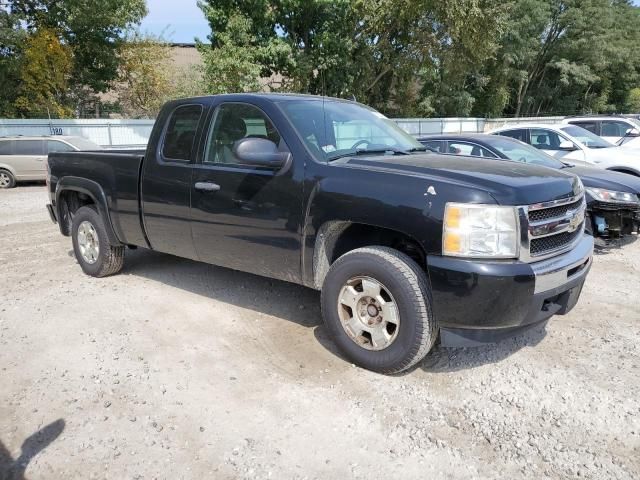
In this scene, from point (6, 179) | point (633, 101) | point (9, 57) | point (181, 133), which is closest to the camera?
point (181, 133)

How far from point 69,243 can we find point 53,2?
72.4ft

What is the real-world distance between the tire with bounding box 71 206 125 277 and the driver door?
1525mm

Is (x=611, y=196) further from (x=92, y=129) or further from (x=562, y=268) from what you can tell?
(x=92, y=129)

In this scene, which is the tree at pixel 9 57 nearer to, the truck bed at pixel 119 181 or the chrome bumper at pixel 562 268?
the truck bed at pixel 119 181

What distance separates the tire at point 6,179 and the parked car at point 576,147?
13.6 meters

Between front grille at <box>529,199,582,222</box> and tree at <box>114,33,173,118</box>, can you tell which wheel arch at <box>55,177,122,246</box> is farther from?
tree at <box>114,33,173,118</box>

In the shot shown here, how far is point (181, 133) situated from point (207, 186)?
2.42ft

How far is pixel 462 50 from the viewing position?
26875mm

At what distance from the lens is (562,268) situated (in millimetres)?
3336

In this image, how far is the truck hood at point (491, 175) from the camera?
3.18 m

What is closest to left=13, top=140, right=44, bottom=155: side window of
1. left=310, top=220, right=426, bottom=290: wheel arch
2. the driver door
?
the driver door

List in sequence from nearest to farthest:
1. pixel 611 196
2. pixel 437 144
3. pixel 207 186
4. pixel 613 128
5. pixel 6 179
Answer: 1. pixel 207 186
2. pixel 611 196
3. pixel 437 144
4. pixel 613 128
5. pixel 6 179

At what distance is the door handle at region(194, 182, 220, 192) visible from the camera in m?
4.30

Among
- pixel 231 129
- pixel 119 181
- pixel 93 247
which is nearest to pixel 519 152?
pixel 231 129
